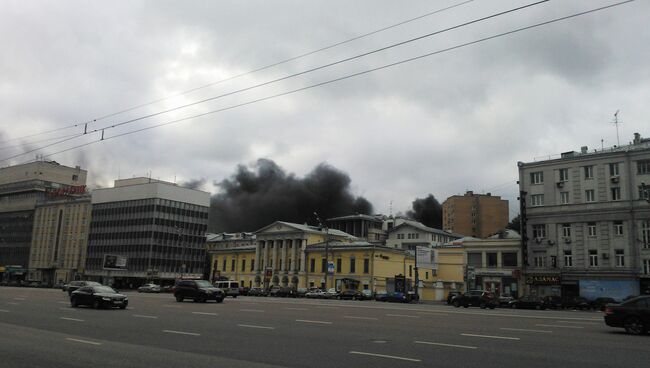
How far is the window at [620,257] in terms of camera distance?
5272 cm

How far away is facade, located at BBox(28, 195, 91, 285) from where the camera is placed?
116750mm

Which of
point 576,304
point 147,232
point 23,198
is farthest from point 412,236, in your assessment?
point 23,198

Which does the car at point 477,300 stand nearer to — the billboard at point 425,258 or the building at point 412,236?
the billboard at point 425,258

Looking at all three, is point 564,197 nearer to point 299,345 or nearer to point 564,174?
point 564,174

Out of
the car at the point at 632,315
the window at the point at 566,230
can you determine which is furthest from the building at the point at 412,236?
the car at the point at 632,315

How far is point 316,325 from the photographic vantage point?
18625 mm

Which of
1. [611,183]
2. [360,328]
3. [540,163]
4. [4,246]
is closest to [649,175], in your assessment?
[611,183]

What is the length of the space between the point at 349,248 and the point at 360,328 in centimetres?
6413

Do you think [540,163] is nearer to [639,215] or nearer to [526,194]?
[526,194]

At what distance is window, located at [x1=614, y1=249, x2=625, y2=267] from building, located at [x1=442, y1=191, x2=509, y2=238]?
9229 centimetres

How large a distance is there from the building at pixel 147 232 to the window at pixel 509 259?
6234 cm

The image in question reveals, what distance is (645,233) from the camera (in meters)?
52.0

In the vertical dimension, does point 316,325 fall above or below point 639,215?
below

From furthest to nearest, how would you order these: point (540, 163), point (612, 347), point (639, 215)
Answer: point (540, 163) → point (639, 215) → point (612, 347)
